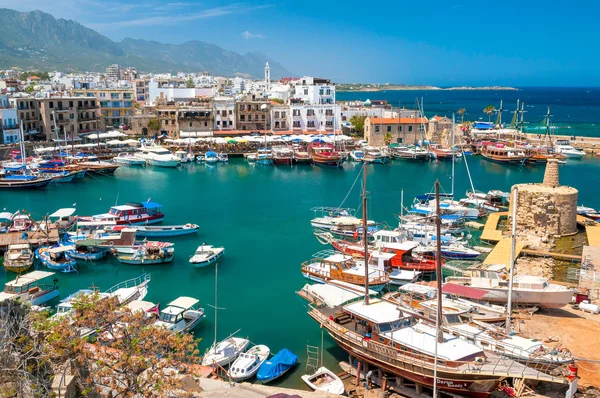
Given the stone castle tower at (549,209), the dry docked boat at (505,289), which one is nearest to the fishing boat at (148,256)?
the dry docked boat at (505,289)

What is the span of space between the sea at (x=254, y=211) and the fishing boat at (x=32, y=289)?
1231 millimetres

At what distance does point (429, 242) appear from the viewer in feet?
109

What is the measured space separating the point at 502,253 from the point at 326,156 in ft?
132

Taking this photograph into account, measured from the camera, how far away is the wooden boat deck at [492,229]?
35.5m

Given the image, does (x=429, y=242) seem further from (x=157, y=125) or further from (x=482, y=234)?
(x=157, y=125)

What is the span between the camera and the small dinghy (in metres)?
18.3

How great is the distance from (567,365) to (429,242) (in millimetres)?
16265

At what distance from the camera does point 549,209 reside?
33719mm

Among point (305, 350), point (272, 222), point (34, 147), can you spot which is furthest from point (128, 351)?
point (34, 147)

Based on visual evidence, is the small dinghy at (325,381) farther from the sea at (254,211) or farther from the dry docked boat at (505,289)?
the dry docked boat at (505,289)

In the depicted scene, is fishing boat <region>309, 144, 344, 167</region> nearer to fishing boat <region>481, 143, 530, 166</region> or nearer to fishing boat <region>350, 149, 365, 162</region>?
fishing boat <region>350, 149, 365, 162</region>

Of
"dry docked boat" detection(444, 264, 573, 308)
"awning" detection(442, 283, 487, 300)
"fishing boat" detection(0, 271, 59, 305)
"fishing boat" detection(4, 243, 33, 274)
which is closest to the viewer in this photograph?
"dry docked boat" detection(444, 264, 573, 308)

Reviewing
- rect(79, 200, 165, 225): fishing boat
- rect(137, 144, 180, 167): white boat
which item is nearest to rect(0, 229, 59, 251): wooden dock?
rect(79, 200, 165, 225): fishing boat

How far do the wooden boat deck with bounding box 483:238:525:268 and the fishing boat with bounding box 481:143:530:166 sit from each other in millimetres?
41692
